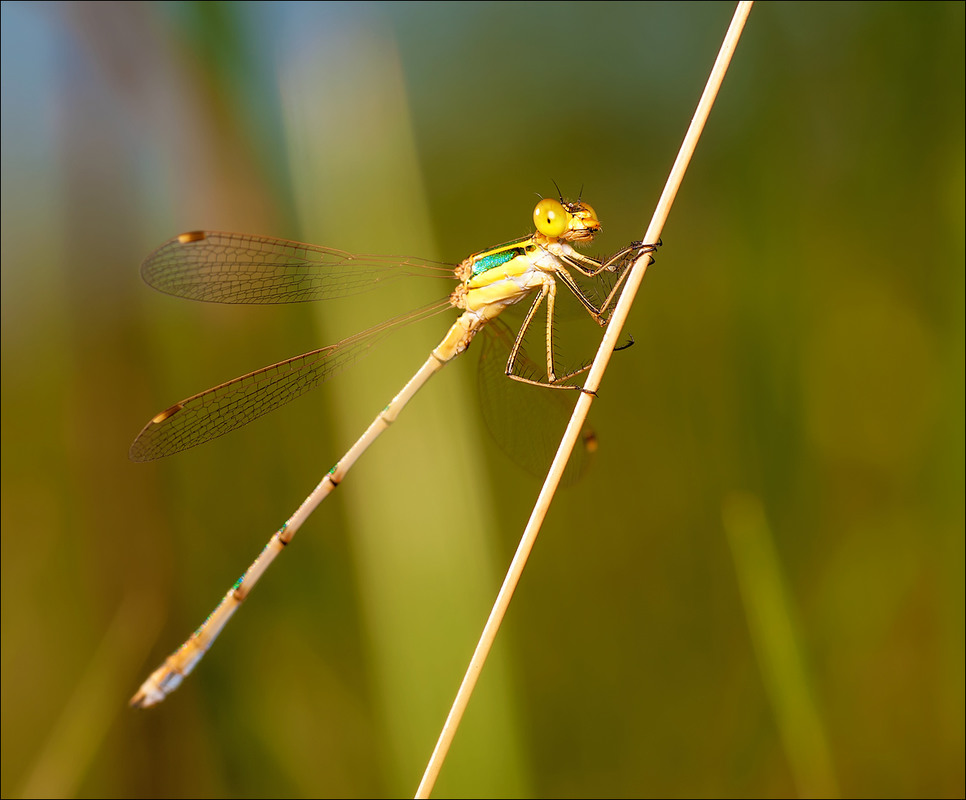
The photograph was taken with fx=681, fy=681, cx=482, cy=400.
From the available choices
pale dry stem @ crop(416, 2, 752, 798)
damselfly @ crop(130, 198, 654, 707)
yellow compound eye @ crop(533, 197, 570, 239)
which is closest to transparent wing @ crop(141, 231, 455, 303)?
damselfly @ crop(130, 198, 654, 707)

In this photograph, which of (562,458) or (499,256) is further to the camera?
(499,256)

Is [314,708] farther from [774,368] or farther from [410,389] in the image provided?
[774,368]

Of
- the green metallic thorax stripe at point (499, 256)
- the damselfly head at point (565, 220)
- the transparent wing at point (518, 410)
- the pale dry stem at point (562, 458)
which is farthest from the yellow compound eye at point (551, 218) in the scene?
the pale dry stem at point (562, 458)

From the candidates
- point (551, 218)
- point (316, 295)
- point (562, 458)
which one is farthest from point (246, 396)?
point (562, 458)

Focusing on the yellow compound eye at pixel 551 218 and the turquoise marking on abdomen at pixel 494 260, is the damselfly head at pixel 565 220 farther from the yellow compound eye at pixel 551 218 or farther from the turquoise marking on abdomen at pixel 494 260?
the turquoise marking on abdomen at pixel 494 260

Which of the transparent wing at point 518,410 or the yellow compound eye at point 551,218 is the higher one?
the yellow compound eye at point 551,218

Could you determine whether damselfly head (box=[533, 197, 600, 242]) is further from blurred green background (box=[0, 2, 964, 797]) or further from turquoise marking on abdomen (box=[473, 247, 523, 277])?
blurred green background (box=[0, 2, 964, 797])

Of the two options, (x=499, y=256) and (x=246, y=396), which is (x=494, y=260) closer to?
(x=499, y=256)
